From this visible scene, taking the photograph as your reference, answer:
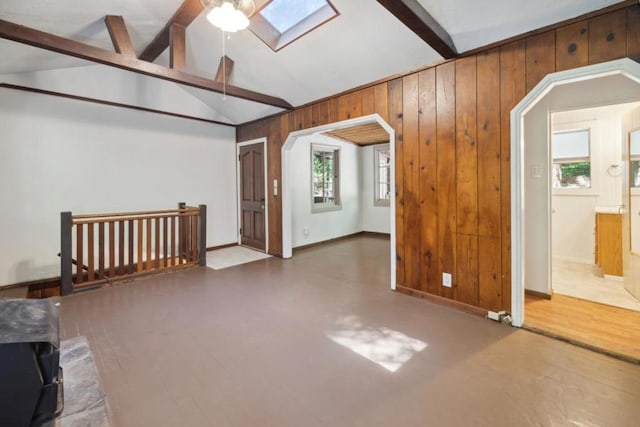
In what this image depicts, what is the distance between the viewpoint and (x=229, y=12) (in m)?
2.26

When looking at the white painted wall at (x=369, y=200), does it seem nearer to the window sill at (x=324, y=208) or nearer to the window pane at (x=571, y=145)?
the window sill at (x=324, y=208)

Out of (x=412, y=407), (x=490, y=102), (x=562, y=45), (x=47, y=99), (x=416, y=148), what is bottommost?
(x=412, y=407)

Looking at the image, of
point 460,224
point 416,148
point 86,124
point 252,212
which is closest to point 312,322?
point 460,224

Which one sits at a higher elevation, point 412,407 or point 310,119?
point 310,119

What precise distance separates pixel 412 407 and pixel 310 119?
3.84 meters

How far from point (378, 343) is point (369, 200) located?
5.32 m

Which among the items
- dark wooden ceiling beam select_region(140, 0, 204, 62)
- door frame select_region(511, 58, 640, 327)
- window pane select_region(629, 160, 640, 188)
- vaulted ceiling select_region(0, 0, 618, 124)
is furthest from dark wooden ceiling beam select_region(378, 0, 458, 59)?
window pane select_region(629, 160, 640, 188)

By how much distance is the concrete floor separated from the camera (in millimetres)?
1683

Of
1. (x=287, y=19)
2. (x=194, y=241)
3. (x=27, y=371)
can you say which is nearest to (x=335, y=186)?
(x=194, y=241)

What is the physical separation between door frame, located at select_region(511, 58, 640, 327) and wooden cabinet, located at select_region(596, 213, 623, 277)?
1339 millimetres

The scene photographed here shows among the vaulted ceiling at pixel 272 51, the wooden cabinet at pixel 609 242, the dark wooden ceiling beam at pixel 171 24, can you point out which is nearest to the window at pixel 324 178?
the vaulted ceiling at pixel 272 51

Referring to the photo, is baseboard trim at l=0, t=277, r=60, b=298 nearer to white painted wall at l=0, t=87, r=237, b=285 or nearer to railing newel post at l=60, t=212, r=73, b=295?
white painted wall at l=0, t=87, r=237, b=285

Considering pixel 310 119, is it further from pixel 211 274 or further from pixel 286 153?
pixel 211 274

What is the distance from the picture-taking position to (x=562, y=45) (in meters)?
2.33
